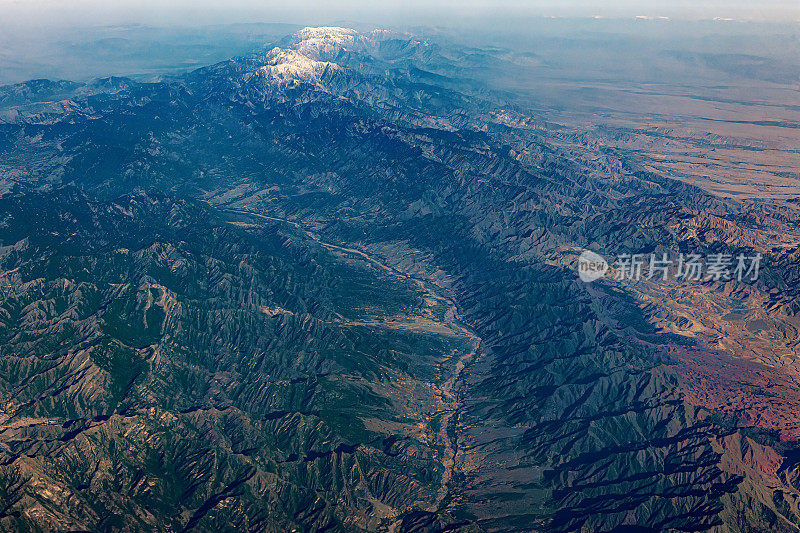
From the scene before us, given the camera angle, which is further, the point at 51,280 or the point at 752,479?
the point at 51,280

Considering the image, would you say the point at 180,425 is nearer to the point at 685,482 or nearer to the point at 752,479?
the point at 685,482

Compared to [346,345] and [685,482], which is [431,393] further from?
[685,482]

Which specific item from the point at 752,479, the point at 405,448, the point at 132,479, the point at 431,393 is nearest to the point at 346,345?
the point at 431,393

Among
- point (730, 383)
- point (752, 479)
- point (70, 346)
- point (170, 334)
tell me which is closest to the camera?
point (752, 479)

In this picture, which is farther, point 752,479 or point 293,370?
point 293,370

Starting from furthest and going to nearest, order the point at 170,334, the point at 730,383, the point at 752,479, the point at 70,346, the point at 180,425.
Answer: the point at 170,334 → the point at 70,346 → the point at 730,383 → the point at 180,425 → the point at 752,479

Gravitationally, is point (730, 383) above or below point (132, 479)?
above

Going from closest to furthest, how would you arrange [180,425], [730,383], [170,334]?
1. [180,425]
2. [730,383]
3. [170,334]

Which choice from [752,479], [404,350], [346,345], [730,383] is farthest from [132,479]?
[730,383]

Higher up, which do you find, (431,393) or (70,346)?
(70,346)
